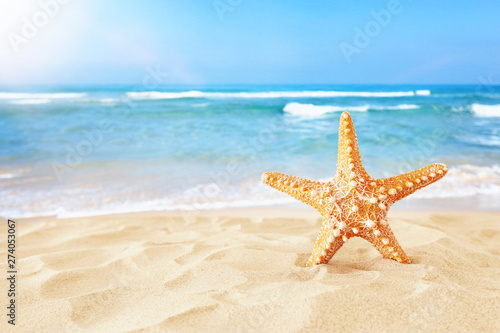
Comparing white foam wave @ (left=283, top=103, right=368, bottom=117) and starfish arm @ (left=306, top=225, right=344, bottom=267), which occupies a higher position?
white foam wave @ (left=283, top=103, right=368, bottom=117)

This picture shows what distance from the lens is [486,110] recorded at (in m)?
23.5

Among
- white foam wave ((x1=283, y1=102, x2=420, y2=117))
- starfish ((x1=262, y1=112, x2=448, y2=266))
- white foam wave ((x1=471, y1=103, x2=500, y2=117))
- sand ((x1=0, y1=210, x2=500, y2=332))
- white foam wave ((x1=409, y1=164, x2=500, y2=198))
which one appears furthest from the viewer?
white foam wave ((x1=283, y1=102, x2=420, y2=117))

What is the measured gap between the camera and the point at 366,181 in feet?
8.57

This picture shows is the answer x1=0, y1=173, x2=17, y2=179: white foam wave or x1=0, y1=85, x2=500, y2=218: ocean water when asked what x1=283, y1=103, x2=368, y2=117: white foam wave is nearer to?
x1=0, y1=85, x2=500, y2=218: ocean water

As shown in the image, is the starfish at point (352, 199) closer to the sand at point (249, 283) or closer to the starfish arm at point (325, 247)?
the starfish arm at point (325, 247)

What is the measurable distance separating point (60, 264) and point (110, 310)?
1157 millimetres

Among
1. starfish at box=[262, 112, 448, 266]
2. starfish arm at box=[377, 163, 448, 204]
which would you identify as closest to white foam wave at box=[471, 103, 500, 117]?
starfish arm at box=[377, 163, 448, 204]

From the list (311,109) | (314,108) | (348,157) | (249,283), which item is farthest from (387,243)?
(314,108)

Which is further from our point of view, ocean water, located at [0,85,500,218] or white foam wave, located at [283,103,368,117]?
white foam wave, located at [283,103,368,117]

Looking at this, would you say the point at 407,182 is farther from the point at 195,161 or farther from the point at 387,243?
the point at 195,161

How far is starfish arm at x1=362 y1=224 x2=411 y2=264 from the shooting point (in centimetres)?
260

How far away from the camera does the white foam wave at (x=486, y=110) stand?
22.1 meters

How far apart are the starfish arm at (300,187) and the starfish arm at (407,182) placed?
0.44 metres

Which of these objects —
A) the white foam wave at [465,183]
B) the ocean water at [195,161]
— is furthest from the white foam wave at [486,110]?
the white foam wave at [465,183]
